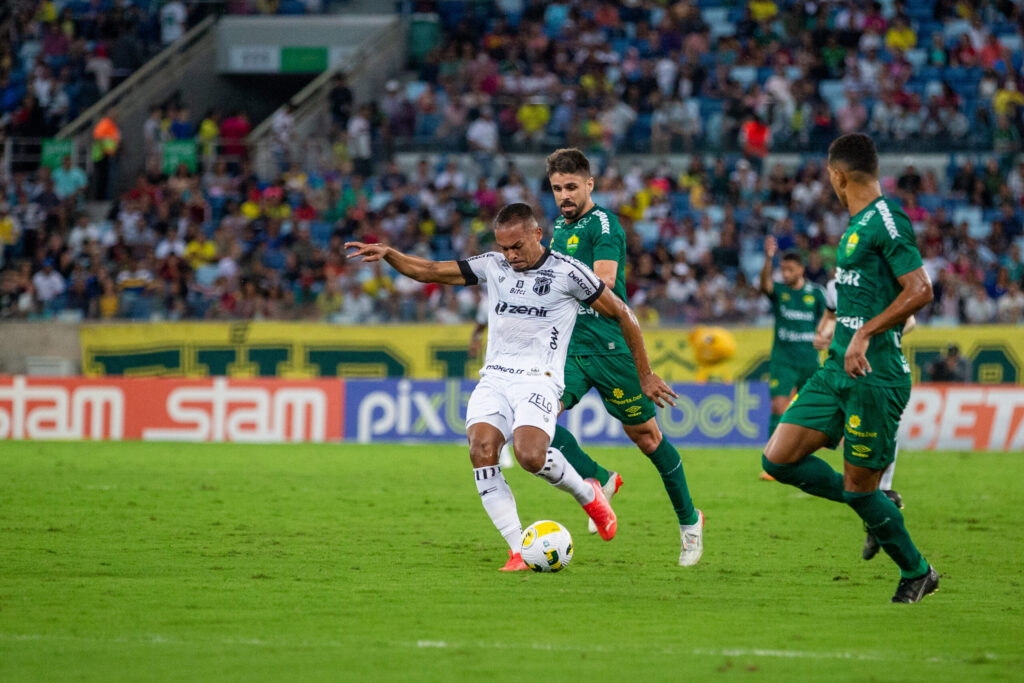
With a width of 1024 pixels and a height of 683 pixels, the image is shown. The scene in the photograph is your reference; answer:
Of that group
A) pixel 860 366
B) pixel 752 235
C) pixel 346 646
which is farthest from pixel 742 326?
pixel 346 646

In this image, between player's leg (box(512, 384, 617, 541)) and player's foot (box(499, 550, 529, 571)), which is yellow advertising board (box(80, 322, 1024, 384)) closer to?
player's leg (box(512, 384, 617, 541))

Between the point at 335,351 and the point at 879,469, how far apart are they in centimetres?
1494

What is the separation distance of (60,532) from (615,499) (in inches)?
205

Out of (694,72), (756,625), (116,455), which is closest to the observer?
(756,625)

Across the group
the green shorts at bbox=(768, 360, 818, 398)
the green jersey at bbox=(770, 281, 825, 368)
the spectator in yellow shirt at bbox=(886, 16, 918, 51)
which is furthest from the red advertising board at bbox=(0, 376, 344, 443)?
the spectator in yellow shirt at bbox=(886, 16, 918, 51)

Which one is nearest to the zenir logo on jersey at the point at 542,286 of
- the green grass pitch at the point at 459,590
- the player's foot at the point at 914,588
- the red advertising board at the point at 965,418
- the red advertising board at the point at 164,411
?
the green grass pitch at the point at 459,590

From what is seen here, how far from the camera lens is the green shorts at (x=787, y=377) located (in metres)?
14.8

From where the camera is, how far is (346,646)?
5.77m

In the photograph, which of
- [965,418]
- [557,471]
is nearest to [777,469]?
[557,471]

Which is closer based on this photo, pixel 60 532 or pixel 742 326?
pixel 60 532

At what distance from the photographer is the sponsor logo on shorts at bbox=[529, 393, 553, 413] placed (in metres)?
8.05


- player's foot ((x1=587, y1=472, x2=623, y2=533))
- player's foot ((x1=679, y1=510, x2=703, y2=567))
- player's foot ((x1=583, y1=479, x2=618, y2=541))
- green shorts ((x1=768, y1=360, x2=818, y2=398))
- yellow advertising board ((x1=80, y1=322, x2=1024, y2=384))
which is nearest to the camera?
player's foot ((x1=679, y1=510, x2=703, y2=567))

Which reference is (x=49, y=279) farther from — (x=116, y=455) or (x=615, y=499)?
(x=615, y=499)

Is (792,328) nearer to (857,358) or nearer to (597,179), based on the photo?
(857,358)
